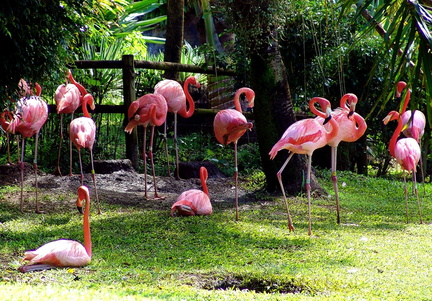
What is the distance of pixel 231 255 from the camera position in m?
5.35

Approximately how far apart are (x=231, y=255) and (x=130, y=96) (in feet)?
17.6

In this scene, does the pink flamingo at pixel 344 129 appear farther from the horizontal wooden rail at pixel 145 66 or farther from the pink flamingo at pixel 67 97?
the horizontal wooden rail at pixel 145 66

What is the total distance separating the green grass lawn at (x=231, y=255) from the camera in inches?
165

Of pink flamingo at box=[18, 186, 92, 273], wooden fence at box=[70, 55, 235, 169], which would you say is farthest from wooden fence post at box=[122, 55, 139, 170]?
pink flamingo at box=[18, 186, 92, 273]

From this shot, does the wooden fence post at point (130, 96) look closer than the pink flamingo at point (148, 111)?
No

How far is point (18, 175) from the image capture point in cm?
893

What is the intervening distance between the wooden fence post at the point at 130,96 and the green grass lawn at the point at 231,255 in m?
2.47

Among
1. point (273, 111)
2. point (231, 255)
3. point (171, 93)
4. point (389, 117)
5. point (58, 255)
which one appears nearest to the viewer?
point (58, 255)

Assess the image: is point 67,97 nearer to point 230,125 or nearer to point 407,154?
point 230,125

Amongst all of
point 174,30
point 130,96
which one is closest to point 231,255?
point 130,96

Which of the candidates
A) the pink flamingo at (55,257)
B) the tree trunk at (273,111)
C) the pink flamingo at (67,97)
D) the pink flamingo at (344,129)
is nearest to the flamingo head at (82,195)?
the pink flamingo at (55,257)

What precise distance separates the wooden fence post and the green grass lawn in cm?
247

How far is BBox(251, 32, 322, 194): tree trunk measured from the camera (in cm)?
858

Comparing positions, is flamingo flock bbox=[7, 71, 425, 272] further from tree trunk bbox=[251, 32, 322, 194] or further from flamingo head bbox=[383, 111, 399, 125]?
tree trunk bbox=[251, 32, 322, 194]
